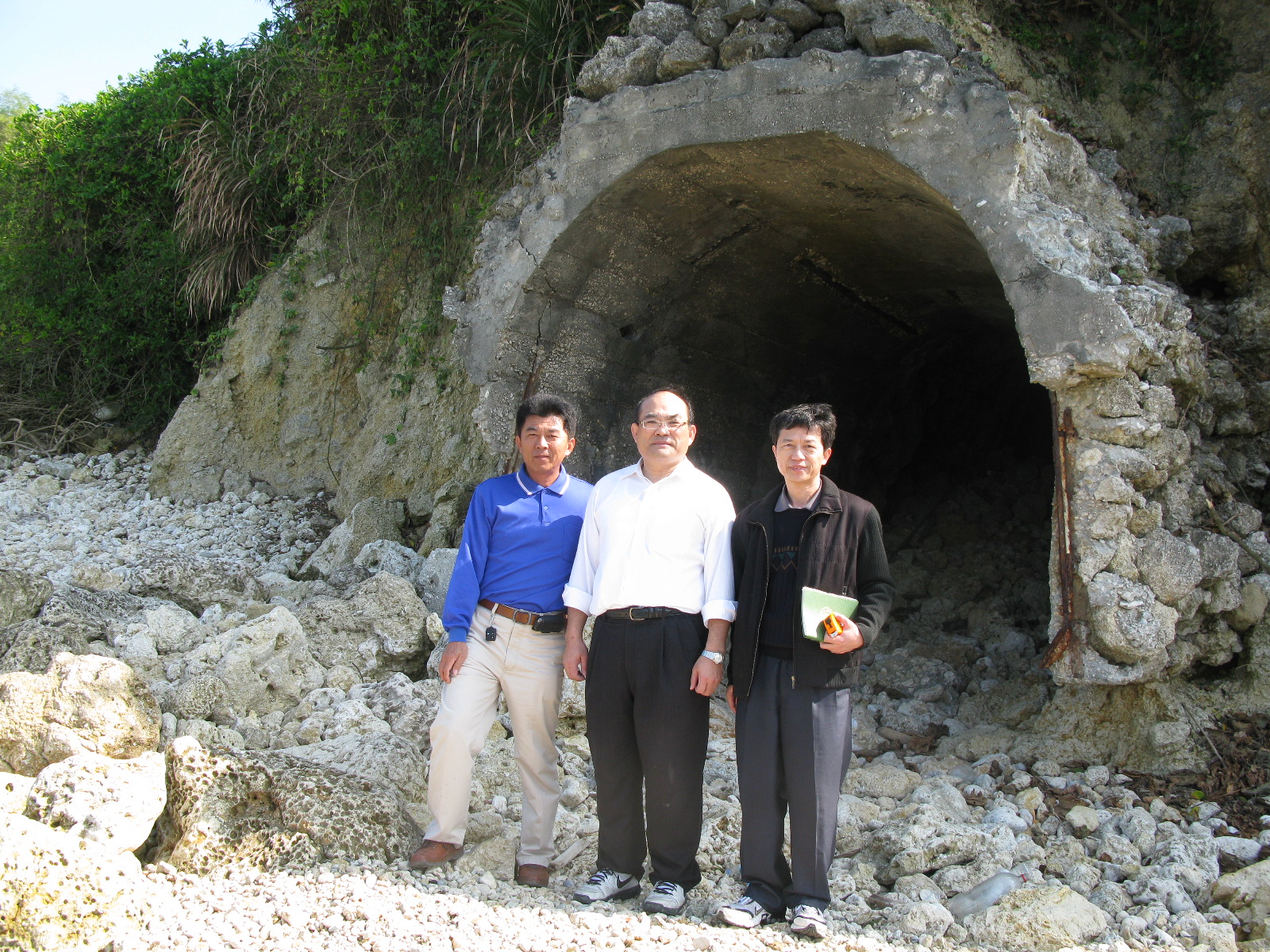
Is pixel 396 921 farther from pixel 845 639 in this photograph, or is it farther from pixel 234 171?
pixel 234 171

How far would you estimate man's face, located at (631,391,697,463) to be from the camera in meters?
3.40

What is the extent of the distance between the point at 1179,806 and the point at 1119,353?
1722 millimetres

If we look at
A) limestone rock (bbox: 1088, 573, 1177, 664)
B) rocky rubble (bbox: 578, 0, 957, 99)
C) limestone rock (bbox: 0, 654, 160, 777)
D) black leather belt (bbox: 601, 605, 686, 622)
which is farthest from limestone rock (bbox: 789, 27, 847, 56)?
limestone rock (bbox: 0, 654, 160, 777)

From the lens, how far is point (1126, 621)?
3916 mm

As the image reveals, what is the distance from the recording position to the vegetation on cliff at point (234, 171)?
638 centimetres

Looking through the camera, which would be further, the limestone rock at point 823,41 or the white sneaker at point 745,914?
the limestone rock at point 823,41

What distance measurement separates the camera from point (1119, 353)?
12.6ft

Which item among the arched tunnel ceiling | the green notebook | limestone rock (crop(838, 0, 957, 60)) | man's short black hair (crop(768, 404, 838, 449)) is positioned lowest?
the green notebook

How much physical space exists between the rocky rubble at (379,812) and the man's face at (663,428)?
4.57 ft

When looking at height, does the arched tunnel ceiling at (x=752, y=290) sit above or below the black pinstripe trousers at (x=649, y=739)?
above

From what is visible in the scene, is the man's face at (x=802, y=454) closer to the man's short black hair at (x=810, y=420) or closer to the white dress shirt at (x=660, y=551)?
the man's short black hair at (x=810, y=420)

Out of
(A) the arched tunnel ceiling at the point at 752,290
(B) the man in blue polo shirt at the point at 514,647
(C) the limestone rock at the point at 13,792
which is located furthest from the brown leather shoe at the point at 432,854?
(A) the arched tunnel ceiling at the point at 752,290

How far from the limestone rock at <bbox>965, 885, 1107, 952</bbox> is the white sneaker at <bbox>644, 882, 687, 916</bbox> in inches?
34.3

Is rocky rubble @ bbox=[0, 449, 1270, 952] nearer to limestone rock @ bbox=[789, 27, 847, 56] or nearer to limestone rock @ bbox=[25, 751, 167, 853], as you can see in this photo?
limestone rock @ bbox=[25, 751, 167, 853]
